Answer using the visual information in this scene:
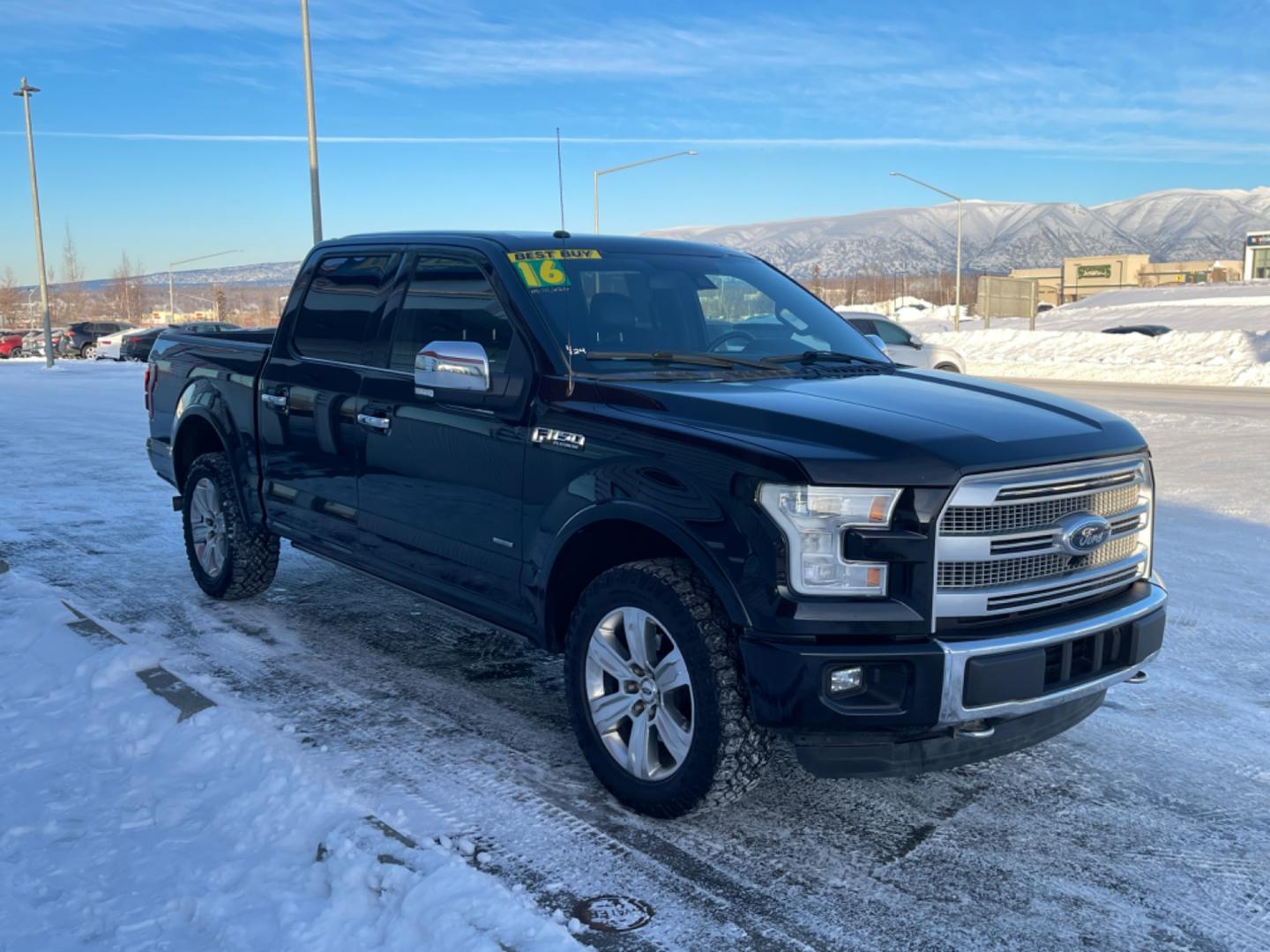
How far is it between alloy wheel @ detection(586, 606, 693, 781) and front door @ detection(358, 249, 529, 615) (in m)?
0.59

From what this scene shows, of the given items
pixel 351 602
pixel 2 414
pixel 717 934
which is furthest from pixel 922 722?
pixel 2 414

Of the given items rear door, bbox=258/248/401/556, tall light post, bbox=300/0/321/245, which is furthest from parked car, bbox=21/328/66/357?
rear door, bbox=258/248/401/556

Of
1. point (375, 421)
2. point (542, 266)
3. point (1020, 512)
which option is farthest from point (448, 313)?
point (1020, 512)

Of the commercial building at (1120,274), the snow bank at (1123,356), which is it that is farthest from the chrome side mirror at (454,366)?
the commercial building at (1120,274)

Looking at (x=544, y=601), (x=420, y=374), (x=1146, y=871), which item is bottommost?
(x=1146, y=871)

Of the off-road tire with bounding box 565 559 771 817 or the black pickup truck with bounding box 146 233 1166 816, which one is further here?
the off-road tire with bounding box 565 559 771 817

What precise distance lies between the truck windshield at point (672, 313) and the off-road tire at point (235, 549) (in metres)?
2.47

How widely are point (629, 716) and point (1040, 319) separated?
195ft

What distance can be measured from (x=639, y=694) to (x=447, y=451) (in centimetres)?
Result: 141

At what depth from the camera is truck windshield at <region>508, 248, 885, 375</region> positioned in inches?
175

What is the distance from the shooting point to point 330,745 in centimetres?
432

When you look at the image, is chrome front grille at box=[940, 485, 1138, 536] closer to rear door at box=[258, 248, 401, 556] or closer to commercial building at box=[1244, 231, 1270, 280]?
rear door at box=[258, 248, 401, 556]

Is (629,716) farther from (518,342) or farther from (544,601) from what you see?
(518,342)

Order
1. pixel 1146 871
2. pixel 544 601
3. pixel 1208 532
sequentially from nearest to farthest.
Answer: pixel 1146 871, pixel 544 601, pixel 1208 532
